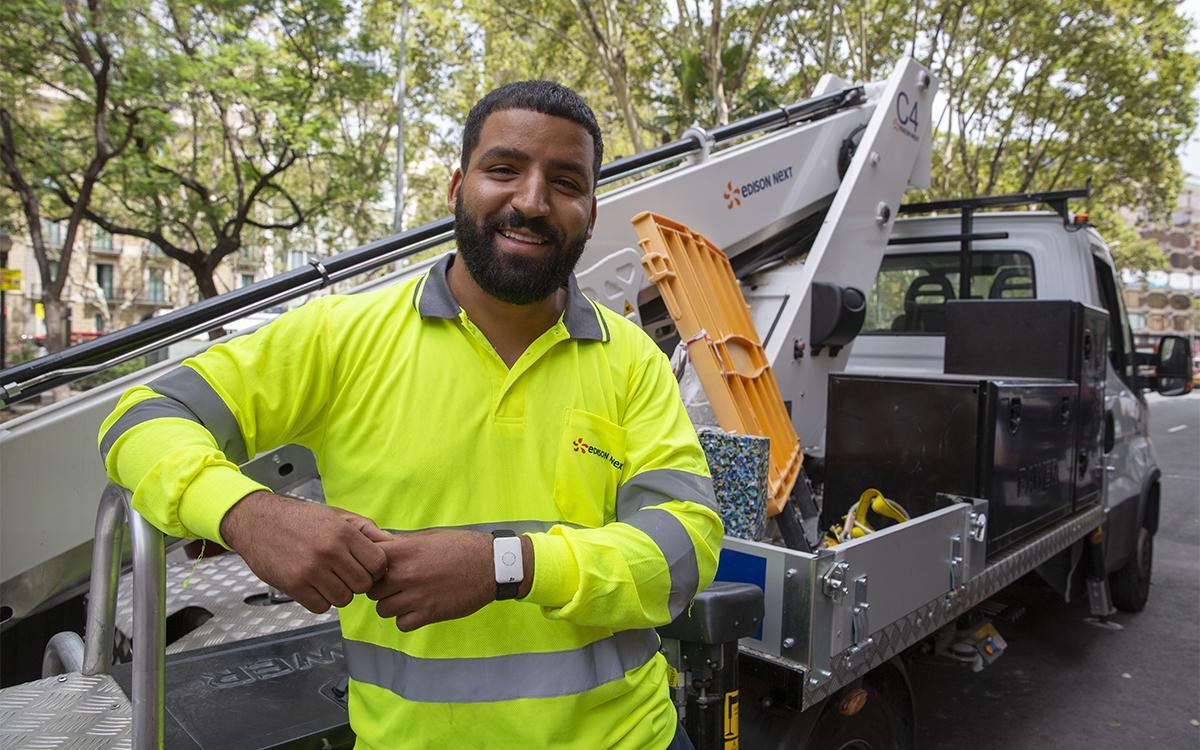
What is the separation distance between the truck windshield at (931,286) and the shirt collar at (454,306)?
3701 millimetres

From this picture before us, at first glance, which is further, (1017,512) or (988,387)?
(1017,512)

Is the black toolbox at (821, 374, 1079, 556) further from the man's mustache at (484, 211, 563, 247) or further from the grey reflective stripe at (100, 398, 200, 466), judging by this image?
the grey reflective stripe at (100, 398, 200, 466)

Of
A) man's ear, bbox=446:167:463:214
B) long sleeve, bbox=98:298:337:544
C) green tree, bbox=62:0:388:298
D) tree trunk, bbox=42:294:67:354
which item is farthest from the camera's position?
tree trunk, bbox=42:294:67:354

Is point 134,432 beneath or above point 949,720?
above

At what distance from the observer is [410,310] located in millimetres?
1399

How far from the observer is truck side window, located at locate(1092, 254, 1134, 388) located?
4.98 meters

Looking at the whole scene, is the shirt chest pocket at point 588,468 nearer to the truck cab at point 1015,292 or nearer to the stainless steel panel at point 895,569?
the stainless steel panel at point 895,569

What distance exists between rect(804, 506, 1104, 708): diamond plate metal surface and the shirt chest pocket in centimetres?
99

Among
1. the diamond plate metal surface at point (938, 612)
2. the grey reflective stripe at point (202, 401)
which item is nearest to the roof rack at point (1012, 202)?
the diamond plate metal surface at point (938, 612)

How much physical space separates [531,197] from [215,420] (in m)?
0.57

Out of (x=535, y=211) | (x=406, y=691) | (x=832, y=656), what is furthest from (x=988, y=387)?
(x=406, y=691)

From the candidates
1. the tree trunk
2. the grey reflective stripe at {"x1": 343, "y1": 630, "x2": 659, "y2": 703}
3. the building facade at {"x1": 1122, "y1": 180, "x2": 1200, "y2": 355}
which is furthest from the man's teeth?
the building facade at {"x1": 1122, "y1": 180, "x2": 1200, "y2": 355}

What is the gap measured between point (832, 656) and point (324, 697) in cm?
119

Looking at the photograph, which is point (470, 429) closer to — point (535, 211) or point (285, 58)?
point (535, 211)
